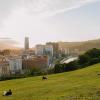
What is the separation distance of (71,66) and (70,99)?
5336 cm

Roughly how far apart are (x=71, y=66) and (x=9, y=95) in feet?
154

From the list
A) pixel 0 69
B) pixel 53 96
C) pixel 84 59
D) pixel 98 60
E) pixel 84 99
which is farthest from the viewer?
pixel 0 69

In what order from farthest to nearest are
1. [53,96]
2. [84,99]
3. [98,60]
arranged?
[98,60]
[53,96]
[84,99]

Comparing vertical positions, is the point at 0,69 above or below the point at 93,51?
below

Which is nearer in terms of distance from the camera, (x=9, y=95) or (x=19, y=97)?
(x=19, y=97)

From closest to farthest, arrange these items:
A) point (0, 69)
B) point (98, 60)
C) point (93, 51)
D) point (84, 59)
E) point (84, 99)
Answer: point (84, 99), point (98, 60), point (84, 59), point (93, 51), point (0, 69)

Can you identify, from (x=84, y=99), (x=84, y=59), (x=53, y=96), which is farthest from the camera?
(x=84, y=59)

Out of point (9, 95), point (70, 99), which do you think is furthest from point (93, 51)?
point (70, 99)

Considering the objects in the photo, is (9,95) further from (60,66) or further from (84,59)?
(84,59)

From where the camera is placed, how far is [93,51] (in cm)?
9469

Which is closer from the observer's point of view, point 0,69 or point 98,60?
point 98,60

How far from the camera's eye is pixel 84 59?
8750 centimetres

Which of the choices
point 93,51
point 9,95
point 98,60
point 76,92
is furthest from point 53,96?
point 93,51

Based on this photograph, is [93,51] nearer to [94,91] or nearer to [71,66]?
[71,66]
